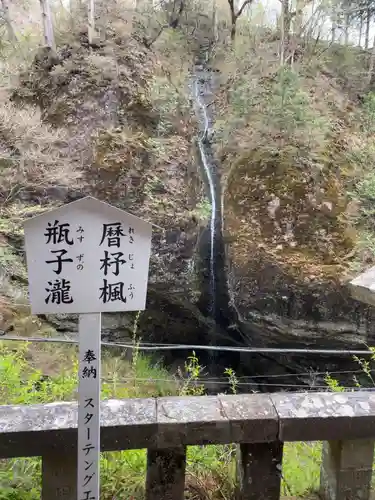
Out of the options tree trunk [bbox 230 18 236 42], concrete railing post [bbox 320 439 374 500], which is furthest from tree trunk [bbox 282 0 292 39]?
concrete railing post [bbox 320 439 374 500]

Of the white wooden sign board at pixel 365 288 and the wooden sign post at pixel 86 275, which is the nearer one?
the wooden sign post at pixel 86 275

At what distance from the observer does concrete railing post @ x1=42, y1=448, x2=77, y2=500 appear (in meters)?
1.79

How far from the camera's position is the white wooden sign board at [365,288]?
123 inches

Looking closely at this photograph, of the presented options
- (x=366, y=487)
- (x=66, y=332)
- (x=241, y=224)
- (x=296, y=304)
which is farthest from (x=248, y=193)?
(x=366, y=487)

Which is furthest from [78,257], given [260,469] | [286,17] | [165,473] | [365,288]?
[286,17]

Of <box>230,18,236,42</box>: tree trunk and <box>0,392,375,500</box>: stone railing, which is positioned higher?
<box>230,18,236,42</box>: tree trunk

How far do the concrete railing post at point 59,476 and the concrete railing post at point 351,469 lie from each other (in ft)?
4.16

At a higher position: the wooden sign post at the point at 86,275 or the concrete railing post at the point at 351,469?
the wooden sign post at the point at 86,275

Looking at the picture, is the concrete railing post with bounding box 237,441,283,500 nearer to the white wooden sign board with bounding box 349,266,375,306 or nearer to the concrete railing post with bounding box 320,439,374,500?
the concrete railing post with bounding box 320,439,374,500

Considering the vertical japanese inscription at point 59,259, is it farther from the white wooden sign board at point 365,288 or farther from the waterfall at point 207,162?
the waterfall at point 207,162

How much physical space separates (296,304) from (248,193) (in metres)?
2.79

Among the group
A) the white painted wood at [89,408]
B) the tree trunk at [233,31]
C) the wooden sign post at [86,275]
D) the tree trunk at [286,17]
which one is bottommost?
the white painted wood at [89,408]

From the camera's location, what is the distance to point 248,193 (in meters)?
9.12

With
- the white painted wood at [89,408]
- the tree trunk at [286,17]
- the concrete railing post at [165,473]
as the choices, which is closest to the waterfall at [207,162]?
the tree trunk at [286,17]
